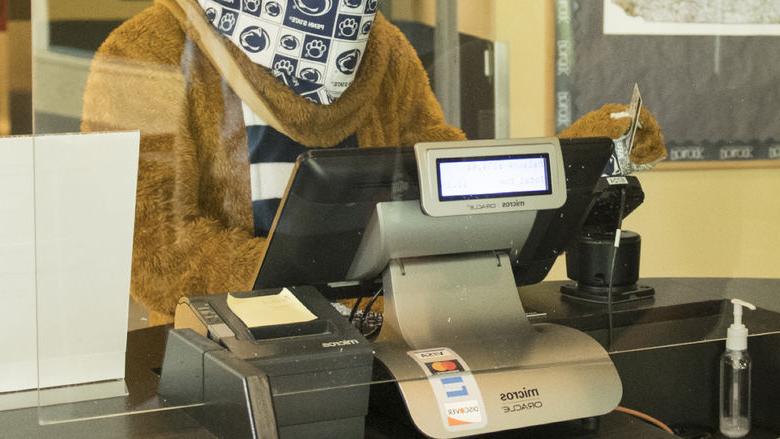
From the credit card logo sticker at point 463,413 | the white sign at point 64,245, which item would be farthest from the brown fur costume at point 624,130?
the white sign at point 64,245

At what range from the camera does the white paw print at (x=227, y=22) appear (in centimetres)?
134

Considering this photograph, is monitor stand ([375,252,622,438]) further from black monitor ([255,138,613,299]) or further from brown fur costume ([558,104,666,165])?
brown fur costume ([558,104,666,165])

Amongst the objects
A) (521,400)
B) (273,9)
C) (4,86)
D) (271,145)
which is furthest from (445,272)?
(4,86)

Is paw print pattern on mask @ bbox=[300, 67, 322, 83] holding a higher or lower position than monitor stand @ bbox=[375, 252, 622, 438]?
higher

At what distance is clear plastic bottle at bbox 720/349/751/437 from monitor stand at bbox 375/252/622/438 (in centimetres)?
27

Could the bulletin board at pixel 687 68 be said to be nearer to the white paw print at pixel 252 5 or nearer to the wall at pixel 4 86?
the white paw print at pixel 252 5

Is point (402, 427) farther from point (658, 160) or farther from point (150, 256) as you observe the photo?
point (658, 160)

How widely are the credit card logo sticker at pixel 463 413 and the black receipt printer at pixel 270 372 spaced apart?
93 mm

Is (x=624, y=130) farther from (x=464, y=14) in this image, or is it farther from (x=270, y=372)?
(x=270, y=372)

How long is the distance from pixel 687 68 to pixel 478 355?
0.68m

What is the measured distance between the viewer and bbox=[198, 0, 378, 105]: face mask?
4.38ft

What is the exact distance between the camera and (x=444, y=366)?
1.17 metres

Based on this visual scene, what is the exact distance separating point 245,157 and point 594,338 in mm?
536

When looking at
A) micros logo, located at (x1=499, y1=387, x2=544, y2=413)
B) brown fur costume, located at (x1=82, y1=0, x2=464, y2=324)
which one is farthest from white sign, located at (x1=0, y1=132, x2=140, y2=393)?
micros logo, located at (x1=499, y1=387, x2=544, y2=413)
